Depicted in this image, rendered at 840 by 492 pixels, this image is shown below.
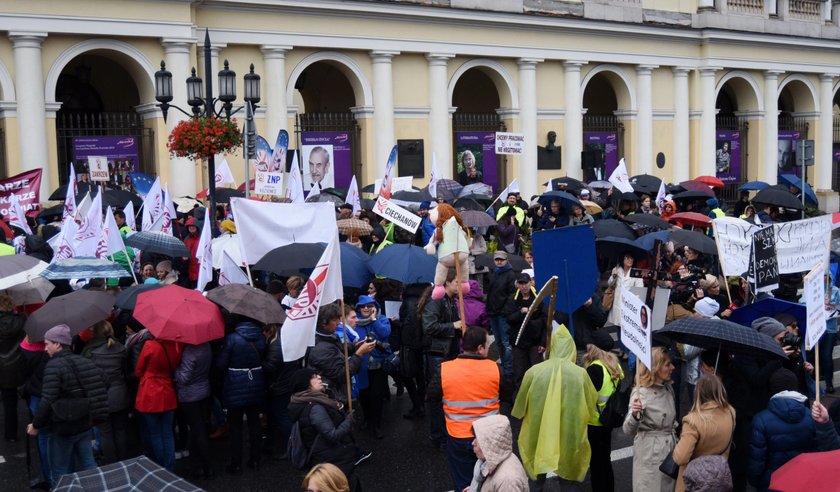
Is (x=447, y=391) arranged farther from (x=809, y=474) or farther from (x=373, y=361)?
(x=809, y=474)

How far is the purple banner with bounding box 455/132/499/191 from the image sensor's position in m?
27.3

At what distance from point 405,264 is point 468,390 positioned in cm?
369

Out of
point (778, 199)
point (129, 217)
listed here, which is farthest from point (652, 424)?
point (778, 199)

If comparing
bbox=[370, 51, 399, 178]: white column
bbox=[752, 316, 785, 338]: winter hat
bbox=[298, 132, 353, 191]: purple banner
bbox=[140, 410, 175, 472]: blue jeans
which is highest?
bbox=[370, 51, 399, 178]: white column

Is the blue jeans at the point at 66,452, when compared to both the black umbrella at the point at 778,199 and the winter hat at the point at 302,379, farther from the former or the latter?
the black umbrella at the point at 778,199

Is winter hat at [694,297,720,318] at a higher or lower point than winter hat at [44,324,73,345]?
lower

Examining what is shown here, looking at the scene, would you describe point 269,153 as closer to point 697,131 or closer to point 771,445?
point 771,445

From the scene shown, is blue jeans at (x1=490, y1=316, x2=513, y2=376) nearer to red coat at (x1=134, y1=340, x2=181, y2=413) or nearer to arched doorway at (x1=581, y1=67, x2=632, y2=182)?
red coat at (x1=134, y1=340, x2=181, y2=413)

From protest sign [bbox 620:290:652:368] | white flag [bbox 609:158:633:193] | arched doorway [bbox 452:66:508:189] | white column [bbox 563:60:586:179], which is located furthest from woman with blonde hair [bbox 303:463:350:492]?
white column [bbox 563:60:586:179]

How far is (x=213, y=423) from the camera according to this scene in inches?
405

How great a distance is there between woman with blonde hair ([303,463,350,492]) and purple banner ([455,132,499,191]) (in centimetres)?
2194

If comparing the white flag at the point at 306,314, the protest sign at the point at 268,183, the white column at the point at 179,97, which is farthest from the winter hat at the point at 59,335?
the white column at the point at 179,97

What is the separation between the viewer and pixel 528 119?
91.2ft

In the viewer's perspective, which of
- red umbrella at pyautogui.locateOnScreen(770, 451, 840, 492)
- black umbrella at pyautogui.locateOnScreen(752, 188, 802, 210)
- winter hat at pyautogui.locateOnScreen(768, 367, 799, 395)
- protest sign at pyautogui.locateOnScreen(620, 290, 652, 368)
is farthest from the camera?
black umbrella at pyautogui.locateOnScreen(752, 188, 802, 210)
